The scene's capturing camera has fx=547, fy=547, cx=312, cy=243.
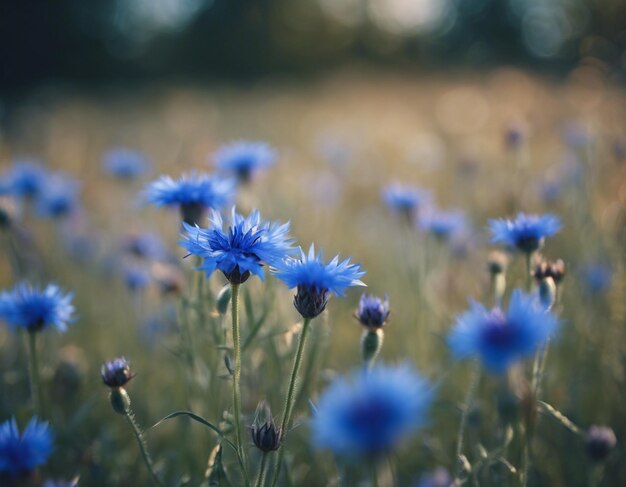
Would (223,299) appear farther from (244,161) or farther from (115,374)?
(244,161)

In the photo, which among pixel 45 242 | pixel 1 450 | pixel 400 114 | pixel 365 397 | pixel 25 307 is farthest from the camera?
pixel 400 114

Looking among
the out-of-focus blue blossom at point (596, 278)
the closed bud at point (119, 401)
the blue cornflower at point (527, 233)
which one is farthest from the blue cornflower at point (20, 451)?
the out-of-focus blue blossom at point (596, 278)

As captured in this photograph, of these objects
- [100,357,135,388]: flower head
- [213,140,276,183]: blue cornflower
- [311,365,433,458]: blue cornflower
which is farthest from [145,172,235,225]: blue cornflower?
[311,365,433,458]: blue cornflower

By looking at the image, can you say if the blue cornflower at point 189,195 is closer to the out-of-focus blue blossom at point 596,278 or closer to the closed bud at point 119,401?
the closed bud at point 119,401

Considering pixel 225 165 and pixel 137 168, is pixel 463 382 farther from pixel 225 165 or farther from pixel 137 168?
pixel 137 168

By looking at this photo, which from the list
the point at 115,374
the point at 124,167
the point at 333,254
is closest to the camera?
the point at 115,374

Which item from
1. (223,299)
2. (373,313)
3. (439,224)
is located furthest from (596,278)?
(223,299)

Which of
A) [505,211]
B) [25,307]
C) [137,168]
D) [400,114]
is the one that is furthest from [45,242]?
[400,114]
